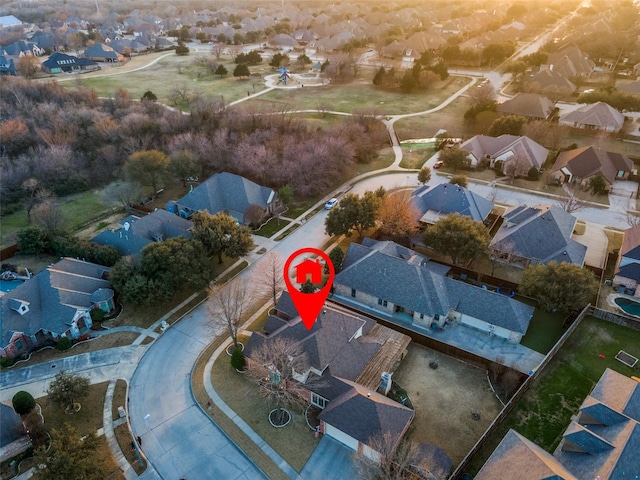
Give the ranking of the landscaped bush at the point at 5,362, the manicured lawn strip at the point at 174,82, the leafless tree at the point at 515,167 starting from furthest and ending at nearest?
the manicured lawn strip at the point at 174,82 < the leafless tree at the point at 515,167 < the landscaped bush at the point at 5,362

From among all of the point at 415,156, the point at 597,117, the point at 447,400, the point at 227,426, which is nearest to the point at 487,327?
the point at 447,400

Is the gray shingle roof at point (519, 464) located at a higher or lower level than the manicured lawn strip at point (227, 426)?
higher

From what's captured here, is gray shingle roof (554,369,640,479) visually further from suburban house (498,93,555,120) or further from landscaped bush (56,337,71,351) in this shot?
suburban house (498,93,555,120)

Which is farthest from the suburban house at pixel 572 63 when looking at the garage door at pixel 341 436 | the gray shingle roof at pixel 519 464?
the garage door at pixel 341 436

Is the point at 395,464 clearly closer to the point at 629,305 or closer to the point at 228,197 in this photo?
the point at 629,305

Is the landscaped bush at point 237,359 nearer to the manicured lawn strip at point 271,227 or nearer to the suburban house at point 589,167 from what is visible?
the manicured lawn strip at point 271,227

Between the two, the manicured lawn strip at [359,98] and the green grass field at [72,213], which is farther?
the manicured lawn strip at [359,98]
